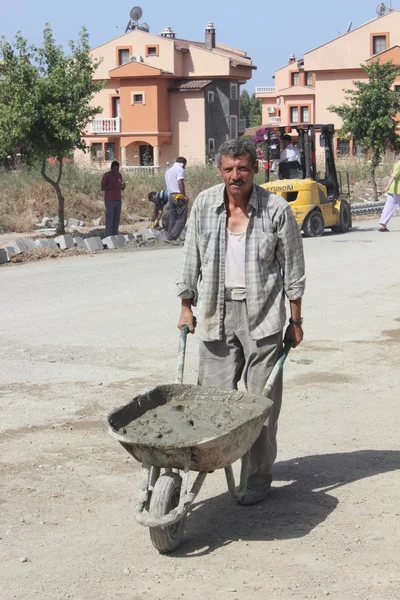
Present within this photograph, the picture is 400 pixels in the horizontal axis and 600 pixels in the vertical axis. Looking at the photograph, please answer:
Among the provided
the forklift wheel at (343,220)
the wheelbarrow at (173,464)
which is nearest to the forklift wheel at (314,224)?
the forklift wheel at (343,220)

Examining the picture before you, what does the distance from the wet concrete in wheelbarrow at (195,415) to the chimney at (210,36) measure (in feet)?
249

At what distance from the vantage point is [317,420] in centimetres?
735

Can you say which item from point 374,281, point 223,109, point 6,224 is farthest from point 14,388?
point 223,109

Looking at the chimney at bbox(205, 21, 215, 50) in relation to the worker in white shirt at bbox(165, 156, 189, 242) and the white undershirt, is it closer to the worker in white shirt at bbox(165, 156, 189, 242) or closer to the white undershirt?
the worker in white shirt at bbox(165, 156, 189, 242)

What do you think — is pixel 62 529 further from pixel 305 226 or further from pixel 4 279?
pixel 305 226

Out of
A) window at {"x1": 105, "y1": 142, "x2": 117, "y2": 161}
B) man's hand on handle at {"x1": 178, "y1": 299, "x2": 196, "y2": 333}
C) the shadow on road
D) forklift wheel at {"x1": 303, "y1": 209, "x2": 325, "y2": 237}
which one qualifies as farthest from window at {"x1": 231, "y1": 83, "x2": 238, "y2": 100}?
man's hand on handle at {"x1": 178, "y1": 299, "x2": 196, "y2": 333}

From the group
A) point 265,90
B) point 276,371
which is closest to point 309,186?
point 276,371

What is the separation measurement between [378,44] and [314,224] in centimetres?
5248

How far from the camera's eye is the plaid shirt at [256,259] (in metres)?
5.36

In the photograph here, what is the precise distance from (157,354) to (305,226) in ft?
44.3

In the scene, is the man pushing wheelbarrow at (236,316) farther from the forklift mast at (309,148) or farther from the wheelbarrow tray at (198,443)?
the forklift mast at (309,148)

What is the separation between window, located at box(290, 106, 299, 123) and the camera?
260 ft

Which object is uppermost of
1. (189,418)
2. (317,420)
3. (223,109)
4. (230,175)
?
(223,109)

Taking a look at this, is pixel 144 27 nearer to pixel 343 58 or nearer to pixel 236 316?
pixel 343 58
